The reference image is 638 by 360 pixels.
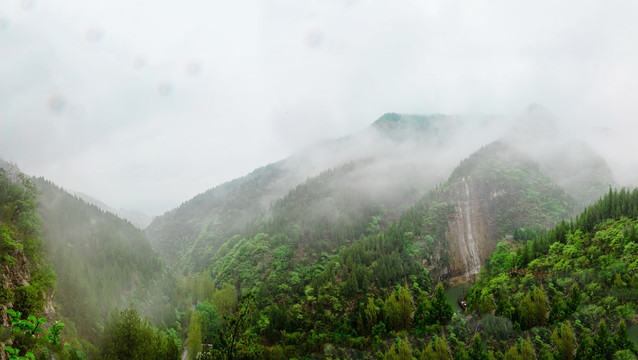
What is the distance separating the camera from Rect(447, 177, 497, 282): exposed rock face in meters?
151

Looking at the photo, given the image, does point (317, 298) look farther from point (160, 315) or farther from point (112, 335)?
point (112, 335)

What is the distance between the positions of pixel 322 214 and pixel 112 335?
149972 millimetres

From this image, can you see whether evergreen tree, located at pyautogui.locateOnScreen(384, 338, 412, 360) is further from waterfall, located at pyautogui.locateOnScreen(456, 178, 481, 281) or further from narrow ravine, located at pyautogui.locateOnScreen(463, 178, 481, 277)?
narrow ravine, located at pyautogui.locateOnScreen(463, 178, 481, 277)

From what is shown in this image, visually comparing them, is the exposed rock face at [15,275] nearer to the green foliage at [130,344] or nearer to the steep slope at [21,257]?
the steep slope at [21,257]

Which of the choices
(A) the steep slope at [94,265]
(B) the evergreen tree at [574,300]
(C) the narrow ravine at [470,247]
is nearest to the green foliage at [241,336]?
(A) the steep slope at [94,265]

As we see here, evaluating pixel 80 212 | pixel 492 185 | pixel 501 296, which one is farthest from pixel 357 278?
pixel 492 185

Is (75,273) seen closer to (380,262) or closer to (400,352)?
(400,352)

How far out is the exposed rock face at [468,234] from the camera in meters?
151

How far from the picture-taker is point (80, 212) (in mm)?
124625

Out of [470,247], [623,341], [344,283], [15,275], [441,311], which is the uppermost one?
[15,275]

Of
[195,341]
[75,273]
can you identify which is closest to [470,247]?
[195,341]

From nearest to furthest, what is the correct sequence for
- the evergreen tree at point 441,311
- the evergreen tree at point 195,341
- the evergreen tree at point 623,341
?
the evergreen tree at point 623,341
the evergreen tree at point 441,311
the evergreen tree at point 195,341

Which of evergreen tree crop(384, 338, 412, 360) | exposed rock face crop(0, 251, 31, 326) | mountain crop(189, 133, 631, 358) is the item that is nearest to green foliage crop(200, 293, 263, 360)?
exposed rock face crop(0, 251, 31, 326)

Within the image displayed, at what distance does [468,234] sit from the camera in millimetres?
166125
